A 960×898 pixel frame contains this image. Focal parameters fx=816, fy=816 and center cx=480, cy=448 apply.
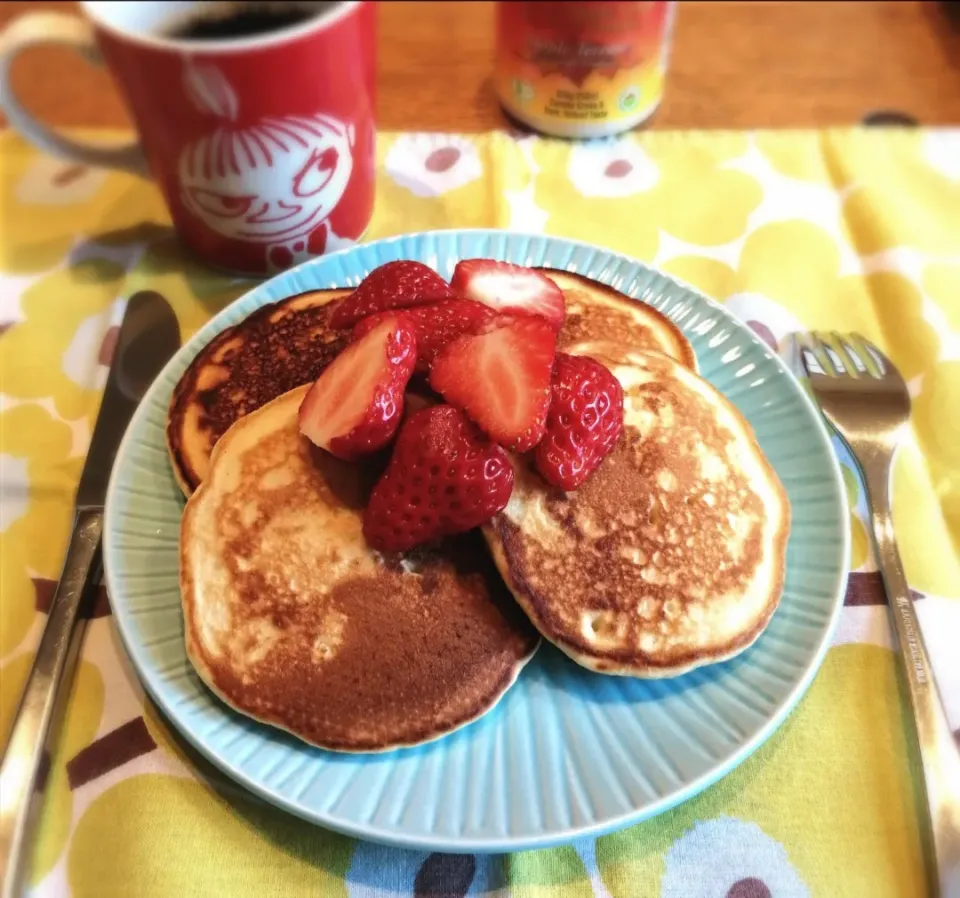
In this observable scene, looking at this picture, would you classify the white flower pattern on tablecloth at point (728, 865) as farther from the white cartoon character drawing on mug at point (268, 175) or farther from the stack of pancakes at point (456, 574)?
the white cartoon character drawing on mug at point (268, 175)

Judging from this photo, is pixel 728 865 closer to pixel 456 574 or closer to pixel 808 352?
pixel 456 574

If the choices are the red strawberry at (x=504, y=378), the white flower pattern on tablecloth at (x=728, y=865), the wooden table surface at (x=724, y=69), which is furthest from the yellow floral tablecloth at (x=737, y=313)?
the red strawberry at (x=504, y=378)

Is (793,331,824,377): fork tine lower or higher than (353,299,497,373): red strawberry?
lower

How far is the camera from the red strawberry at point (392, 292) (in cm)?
101

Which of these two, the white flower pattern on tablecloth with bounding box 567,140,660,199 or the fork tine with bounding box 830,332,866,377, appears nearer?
the fork tine with bounding box 830,332,866,377

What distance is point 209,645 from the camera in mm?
865

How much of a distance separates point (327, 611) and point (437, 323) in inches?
14.0

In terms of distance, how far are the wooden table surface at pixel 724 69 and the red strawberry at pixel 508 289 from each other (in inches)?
27.3

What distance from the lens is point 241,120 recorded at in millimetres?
1061

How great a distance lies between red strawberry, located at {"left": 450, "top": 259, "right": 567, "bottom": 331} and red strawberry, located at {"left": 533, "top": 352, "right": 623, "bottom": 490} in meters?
0.15

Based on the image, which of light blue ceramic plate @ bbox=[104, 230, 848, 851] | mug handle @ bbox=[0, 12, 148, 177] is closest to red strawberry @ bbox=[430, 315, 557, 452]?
light blue ceramic plate @ bbox=[104, 230, 848, 851]

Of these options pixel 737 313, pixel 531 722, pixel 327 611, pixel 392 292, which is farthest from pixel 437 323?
pixel 737 313

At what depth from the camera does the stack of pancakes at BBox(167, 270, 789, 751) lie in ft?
2.77

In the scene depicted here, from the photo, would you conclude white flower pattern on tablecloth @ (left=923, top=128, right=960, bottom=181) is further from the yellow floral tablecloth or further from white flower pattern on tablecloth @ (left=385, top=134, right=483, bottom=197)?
Answer: white flower pattern on tablecloth @ (left=385, top=134, right=483, bottom=197)
